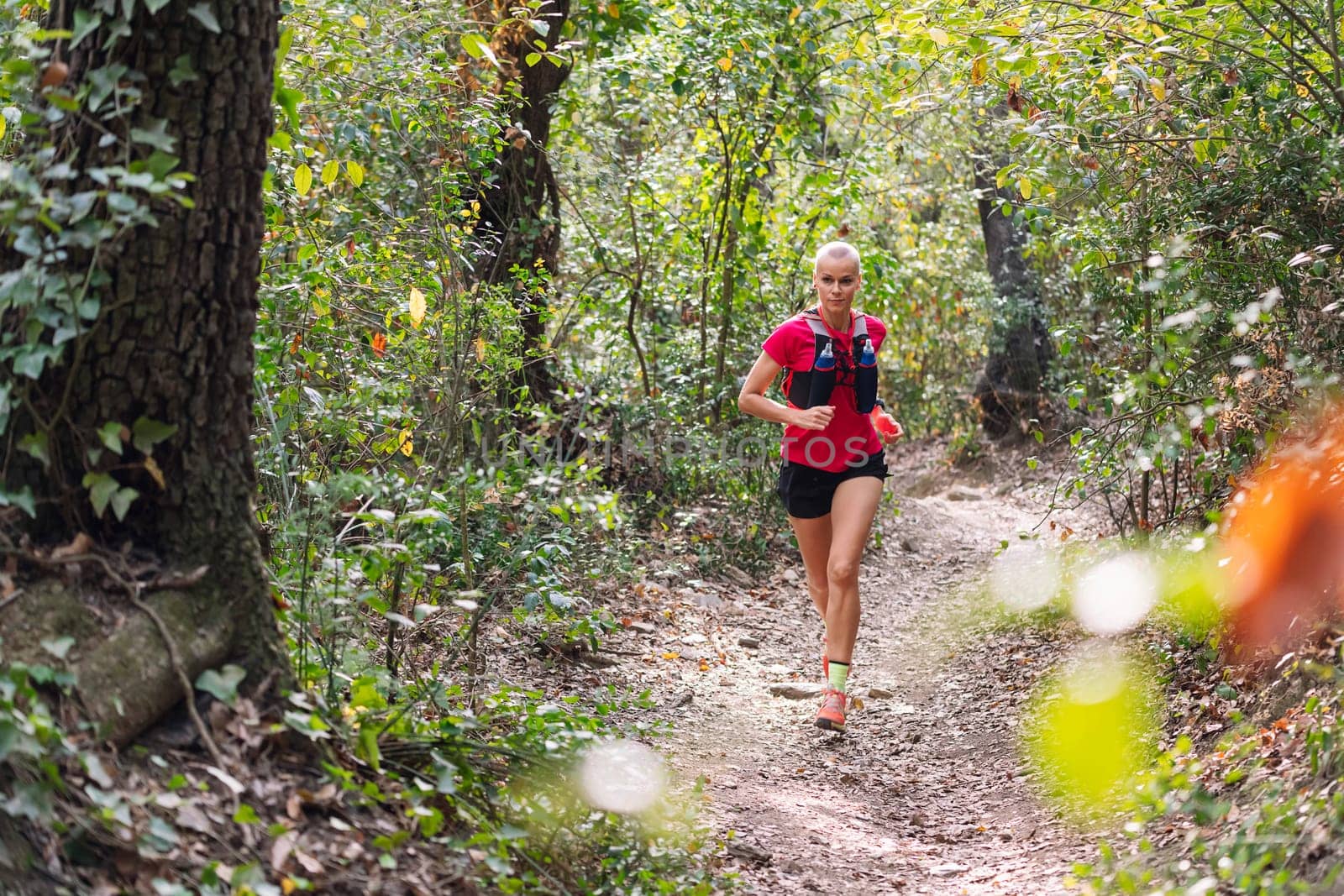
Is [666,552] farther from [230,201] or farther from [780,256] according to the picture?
[230,201]

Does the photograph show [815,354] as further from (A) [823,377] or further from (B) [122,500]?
(B) [122,500]

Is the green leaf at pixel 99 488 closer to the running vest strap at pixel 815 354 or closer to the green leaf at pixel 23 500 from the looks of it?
the green leaf at pixel 23 500

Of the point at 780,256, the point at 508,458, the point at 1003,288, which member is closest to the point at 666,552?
the point at 508,458

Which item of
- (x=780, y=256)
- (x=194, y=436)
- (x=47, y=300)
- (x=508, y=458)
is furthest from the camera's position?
(x=780, y=256)

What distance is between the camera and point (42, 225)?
2746 millimetres

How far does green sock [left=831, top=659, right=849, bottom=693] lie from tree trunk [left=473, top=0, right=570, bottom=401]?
3.45 meters

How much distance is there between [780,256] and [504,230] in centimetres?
321

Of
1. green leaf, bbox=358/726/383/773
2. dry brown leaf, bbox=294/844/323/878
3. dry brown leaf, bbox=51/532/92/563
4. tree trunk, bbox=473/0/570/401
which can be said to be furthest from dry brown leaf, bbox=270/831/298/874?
tree trunk, bbox=473/0/570/401

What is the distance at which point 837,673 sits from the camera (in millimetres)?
5551

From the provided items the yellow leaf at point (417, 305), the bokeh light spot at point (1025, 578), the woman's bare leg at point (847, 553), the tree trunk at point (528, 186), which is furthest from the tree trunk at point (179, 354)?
the bokeh light spot at point (1025, 578)

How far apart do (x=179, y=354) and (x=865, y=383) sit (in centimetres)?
348

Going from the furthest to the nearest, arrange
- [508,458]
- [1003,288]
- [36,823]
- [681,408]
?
[1003,288]
[681,408]
[508,458]
[36,823]

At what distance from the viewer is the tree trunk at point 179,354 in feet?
9.08

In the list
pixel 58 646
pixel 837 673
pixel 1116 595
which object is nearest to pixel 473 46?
pixel 58 646
